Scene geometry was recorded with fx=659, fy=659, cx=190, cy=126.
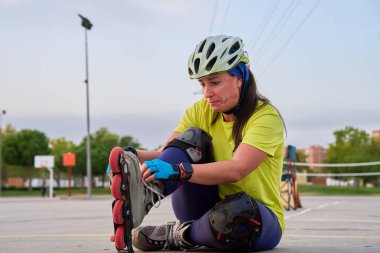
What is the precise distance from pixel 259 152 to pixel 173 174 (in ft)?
1.75

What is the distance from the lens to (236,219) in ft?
10.8

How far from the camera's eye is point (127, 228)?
9.95 feet

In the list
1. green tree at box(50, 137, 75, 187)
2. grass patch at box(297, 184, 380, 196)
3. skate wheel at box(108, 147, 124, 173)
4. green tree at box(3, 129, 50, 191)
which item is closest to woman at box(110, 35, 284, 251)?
skate wheel at box(108, 147, 124, 173)

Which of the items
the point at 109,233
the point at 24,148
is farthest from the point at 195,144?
the point at 24,148

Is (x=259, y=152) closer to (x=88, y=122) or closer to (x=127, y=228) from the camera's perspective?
(x=127, y=228)

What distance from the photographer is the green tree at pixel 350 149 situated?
75.1m

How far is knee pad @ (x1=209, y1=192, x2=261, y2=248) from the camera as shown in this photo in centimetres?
Result: 331

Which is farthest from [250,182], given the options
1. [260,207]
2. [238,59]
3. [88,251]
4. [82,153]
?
[82,153]

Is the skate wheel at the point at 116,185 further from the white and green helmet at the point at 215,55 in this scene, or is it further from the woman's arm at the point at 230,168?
the white and green helmet at the point at 215,55

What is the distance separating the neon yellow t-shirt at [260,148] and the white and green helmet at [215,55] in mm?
325

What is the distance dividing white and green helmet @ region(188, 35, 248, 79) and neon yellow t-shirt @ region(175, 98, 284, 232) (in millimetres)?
325

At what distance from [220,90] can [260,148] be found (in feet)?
1.28

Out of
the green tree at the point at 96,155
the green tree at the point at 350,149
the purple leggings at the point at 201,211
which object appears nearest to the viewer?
the purple leggings at the point at 201,211

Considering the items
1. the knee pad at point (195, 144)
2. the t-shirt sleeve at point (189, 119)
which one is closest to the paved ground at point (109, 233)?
the knee pad at point (195, 144)
